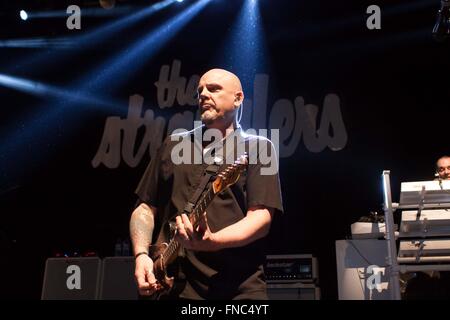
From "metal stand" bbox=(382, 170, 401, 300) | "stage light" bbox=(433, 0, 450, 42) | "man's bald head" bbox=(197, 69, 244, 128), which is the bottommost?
"metal stand" bbox=(382, 170, 401, 300)

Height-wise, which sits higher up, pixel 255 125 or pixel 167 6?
pixel 167 6

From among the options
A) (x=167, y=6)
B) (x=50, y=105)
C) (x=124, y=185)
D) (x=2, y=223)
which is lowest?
(x=2, y=223)

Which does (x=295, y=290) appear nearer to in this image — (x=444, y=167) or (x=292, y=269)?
(x=292, y=269)

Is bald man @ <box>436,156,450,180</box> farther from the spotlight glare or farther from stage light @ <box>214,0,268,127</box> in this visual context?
the spotlight glare

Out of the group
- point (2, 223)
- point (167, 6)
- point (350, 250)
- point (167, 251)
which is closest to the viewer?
point (167, 251)

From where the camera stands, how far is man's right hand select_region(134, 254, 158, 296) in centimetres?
229

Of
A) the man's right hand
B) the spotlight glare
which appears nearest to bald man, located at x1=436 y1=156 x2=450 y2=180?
the man's right hand

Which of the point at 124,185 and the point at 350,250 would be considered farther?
the point at 124,185

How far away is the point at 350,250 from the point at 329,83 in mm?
2752

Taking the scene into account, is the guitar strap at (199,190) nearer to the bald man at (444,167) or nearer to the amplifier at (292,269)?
the amplifier at (292,269)

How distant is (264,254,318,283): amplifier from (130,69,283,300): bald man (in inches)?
167

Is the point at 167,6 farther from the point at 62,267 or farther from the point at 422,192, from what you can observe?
the point at 422,192

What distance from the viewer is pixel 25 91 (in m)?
7.92
